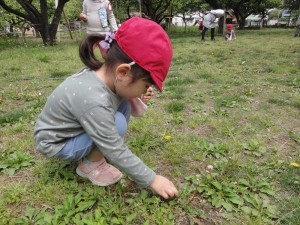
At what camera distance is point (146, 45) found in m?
1.54

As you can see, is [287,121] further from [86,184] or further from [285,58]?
[285,58]

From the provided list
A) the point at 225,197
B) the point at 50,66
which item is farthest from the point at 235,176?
the point at 50,66

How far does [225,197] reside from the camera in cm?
201

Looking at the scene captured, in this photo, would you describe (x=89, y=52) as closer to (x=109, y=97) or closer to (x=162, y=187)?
(x=109, y=97)

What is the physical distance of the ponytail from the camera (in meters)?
1.80

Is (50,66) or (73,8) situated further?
(73,8)

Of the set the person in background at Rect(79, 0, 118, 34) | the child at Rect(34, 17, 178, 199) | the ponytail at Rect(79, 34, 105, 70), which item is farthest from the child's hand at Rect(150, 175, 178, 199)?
the person in background at Rect(79, 0, 118, 34)

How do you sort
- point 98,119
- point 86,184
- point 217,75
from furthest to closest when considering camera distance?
point 217,75
point 86,184
point 98,119

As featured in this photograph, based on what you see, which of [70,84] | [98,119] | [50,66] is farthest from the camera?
[50,66]

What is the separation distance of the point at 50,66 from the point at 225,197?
5.45 meters

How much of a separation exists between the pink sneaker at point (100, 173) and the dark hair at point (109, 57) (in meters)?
0.68

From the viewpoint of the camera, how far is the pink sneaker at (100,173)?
205cm

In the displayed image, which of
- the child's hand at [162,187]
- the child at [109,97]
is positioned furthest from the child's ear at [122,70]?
the child's hand at [162,187]

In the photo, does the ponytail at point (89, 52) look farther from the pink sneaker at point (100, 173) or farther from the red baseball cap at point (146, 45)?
the pink sneaker at point (100, 173)
